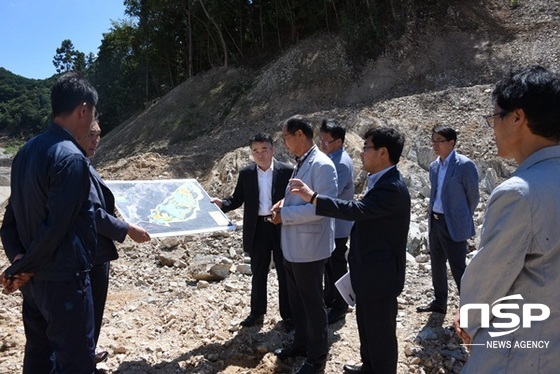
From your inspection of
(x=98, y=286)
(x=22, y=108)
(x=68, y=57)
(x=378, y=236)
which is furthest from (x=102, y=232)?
(x=22, y=108)

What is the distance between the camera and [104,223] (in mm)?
→ 3223

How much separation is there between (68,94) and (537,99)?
241 centimetres

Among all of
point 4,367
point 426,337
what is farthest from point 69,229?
point 426,337

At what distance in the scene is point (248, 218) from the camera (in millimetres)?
4422

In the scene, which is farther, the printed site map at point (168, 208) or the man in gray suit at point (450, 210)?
the man in gray suit at point (450, 210)

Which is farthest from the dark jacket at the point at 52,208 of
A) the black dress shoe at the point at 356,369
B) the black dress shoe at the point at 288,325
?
the black dress shoe at the point at 288,325

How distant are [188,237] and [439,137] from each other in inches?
169

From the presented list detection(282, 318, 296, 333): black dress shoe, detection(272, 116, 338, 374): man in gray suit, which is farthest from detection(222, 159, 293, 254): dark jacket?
detection(272, 116, 338, 374): man in gray suit

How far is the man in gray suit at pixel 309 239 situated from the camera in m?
3.33

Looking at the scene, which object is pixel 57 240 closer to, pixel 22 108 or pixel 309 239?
Answer: pixel 309 239

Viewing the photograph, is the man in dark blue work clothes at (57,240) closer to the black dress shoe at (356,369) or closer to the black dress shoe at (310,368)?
the black dress shoe at (310,368)

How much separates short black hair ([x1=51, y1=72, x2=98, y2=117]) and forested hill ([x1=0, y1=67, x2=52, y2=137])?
68.1 metres

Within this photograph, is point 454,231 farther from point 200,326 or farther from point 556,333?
point 556,333

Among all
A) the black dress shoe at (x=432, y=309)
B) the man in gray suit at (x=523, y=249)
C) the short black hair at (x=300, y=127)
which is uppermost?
the short black hair at (x=300, y=127)
